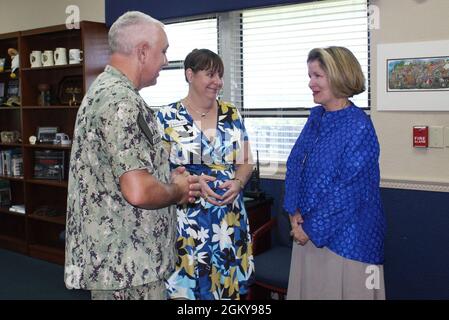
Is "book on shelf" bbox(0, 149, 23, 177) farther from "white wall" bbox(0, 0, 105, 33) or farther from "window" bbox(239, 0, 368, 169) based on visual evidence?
"window" bbox(239, 0, 368, 169)

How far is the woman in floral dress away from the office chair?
1.36 feet

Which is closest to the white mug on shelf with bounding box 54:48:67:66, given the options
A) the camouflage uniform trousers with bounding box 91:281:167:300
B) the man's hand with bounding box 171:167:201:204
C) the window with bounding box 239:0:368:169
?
the window with bounding box 239:0:368:169

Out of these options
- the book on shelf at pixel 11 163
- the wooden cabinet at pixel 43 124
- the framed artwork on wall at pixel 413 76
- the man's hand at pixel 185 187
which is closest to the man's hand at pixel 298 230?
the man's hand at pixel 185 187

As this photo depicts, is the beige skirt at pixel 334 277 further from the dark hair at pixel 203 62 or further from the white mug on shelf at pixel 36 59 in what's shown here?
the white mug on shelf at pixel 36 59

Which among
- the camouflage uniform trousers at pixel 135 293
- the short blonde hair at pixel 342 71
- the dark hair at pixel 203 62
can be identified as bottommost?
the camouflage uniform trousers at pixel 135 293

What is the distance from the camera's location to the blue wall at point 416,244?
287 centimetres

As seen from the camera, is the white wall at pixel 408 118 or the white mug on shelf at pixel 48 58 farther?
the white mug on shelf at pixel 48 58

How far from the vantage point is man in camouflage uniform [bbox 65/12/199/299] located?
1.61 metres

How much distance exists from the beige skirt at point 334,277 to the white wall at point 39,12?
3188 millimetres

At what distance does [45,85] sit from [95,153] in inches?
138

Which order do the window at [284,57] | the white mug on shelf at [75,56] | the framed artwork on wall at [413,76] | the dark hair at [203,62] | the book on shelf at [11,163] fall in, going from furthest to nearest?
the book on shelf at [11,163], the white mug on shelf at [75,56], the window at [284,57], the framed artwork on wall at [413,76], the dark hair at [203,62]

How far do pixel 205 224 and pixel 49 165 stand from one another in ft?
9.40

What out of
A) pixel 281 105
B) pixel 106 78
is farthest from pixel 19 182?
pixel 106 78

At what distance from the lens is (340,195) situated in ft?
7.15
